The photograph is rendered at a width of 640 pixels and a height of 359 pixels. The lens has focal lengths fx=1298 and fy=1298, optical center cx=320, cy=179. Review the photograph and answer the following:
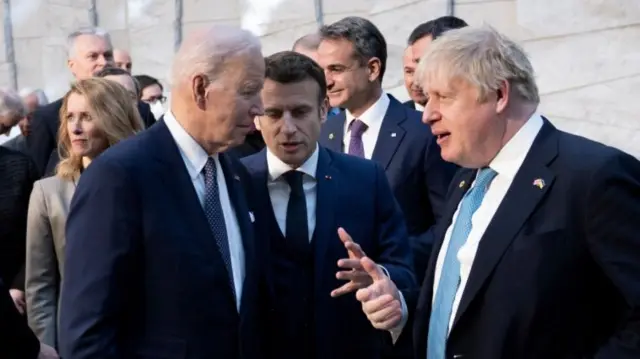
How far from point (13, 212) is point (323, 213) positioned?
5.79 ft

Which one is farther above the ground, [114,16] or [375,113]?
[375,113]

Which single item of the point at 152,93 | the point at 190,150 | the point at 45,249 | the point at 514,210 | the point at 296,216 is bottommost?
the point at 152,93

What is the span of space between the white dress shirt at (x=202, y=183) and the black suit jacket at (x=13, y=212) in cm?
195

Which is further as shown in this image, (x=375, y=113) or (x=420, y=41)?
(x=420, y=41)

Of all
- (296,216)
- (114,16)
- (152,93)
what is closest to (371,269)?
(296,216)

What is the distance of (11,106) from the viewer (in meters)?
6.57

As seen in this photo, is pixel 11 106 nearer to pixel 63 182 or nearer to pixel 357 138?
pixel 63 182

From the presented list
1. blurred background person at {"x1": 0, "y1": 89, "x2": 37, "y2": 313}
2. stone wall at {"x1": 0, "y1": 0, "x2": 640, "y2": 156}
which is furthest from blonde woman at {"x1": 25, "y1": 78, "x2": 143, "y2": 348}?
stone wall at {"x1": 0, "y1": 0, "x2": 640, "y2": 156}

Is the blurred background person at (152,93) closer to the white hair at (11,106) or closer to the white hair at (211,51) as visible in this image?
the white hair at (11,106)

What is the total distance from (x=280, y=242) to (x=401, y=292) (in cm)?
51

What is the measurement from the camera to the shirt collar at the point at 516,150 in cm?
352

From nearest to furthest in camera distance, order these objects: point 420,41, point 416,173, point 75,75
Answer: point 416,173, point 420,41, point 75,75

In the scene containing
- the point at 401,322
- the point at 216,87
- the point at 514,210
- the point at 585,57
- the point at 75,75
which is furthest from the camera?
the point at 585,57

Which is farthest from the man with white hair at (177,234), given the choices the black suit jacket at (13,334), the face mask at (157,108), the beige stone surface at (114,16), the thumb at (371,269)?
the beige stone surface at (114,16)
